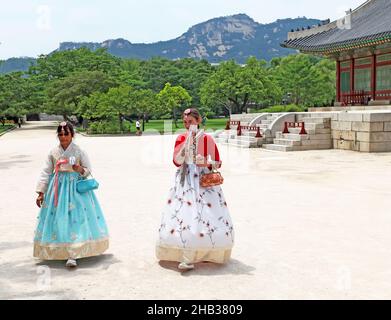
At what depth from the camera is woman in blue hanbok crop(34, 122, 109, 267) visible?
5.28 meters

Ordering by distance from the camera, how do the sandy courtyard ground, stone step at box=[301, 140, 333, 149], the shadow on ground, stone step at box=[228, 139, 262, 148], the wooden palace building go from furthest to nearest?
the wooden palace building → stone step at box=[228, 139, 262, 148] → stone step at box=[301, 140, 333, 149] → the shadow on ground → the sandy courtyard ground

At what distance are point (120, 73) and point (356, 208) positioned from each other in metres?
Answer: 55.6

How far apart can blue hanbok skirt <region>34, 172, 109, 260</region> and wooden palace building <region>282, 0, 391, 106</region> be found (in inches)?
812

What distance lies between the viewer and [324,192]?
9.91 m

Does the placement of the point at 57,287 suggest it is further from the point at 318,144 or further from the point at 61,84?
the point at 61,84

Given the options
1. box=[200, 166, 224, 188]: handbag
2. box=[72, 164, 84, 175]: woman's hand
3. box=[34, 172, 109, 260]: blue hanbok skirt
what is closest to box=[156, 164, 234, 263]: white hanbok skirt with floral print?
box=[200, 166, 224, 188]: handbag

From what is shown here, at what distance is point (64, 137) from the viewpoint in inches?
213

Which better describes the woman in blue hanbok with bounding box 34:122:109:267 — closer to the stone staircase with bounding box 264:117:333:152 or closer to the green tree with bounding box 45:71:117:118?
the stone staircase with bounding box 264:117:333:152

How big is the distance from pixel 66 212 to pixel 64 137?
843 millimetres

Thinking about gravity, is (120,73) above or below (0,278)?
above

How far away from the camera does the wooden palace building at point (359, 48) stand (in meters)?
24.4

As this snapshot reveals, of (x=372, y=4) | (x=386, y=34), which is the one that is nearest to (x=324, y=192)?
(x=386, y=34)

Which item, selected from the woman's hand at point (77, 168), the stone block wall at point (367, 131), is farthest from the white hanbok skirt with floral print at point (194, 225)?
the stone block wall at point (367, 131)

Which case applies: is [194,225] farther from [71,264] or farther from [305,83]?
[305,83]
